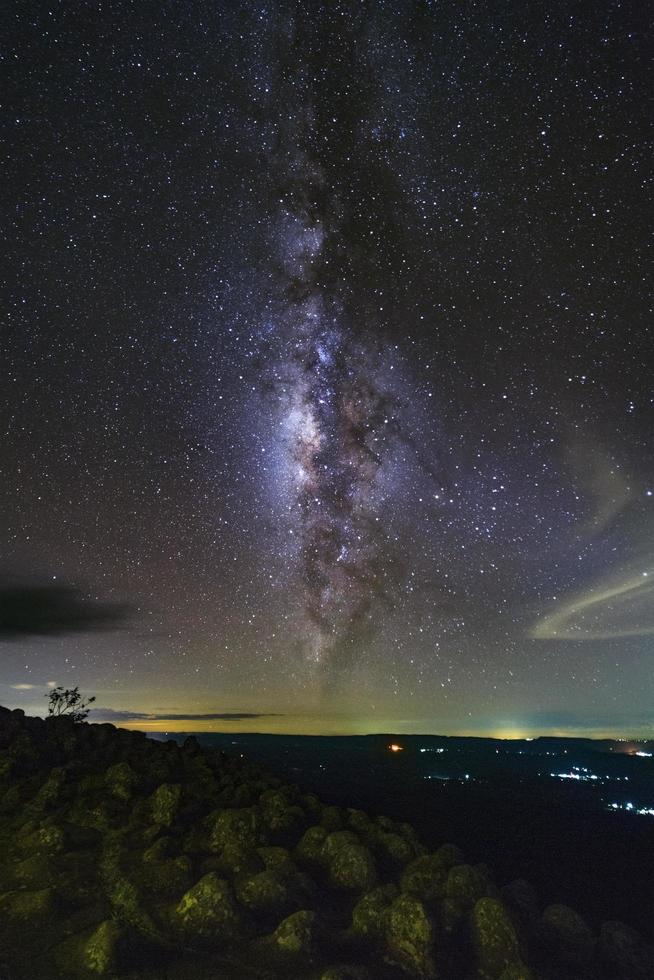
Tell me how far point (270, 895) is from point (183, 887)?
2.02 metres

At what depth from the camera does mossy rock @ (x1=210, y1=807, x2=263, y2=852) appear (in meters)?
15.5

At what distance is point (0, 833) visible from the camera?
50.6 feet

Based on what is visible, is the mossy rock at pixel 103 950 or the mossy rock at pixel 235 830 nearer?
the mossy rock at pixel 103 950

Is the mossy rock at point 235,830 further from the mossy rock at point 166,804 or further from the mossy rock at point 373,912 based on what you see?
the mossy rock at point 373,912

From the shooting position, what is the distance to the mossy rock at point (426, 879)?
13.9m

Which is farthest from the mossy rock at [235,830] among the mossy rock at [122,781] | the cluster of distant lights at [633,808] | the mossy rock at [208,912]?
the cluster of distant lights at [633,808]

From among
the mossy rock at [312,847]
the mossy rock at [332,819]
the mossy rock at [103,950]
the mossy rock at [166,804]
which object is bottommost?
the mossy rock at [103,950]

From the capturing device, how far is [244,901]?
12625 millimetres

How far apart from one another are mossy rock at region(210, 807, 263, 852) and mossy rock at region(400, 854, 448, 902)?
4.25 m

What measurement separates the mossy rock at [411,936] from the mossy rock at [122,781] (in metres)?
9.77

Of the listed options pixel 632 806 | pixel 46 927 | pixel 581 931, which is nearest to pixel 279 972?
pixel 46 927

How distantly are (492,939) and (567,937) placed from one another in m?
2.63

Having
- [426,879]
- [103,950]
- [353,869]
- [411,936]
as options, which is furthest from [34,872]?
[426,879]

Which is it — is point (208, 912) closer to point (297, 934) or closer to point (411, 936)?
point (297, 934)
